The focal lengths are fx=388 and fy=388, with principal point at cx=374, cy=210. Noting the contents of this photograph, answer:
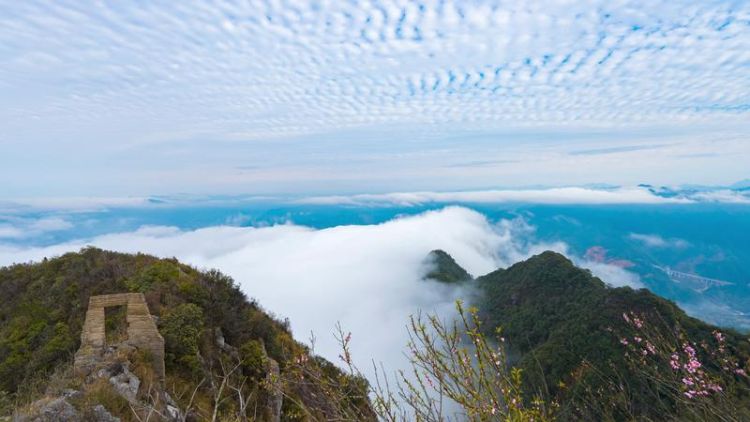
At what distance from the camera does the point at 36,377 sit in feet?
43.0

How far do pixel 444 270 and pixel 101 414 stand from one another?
5401 inches

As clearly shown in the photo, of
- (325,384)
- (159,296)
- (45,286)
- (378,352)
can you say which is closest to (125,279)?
(159,296)

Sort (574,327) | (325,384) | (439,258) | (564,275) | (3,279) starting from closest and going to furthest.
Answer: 1. (325,384)
2. (3,279)
3. (574,327)
4. (564,275)
5. (439,258)

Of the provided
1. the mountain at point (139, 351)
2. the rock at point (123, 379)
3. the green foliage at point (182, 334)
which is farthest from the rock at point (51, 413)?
the green foliage at point (182, 334)

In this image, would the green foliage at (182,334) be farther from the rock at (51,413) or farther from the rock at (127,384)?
the rock at (51,413)

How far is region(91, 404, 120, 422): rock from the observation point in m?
8.02

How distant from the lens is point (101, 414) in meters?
8.10

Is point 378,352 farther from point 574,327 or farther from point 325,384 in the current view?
point 325,384

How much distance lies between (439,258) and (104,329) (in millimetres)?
144145

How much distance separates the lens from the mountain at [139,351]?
29.7 feet

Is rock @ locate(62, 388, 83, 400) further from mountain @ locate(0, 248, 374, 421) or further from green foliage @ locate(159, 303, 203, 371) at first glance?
green foliage @ locate(159, 303, 203, 371)

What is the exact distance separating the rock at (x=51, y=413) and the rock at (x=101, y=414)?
295mm

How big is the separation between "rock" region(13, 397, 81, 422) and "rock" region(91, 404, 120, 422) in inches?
11.6

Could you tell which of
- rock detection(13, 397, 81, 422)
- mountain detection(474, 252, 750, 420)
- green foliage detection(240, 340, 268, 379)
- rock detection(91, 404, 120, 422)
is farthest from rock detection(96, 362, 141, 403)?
mountain detection(474, 252, 750, 420)
